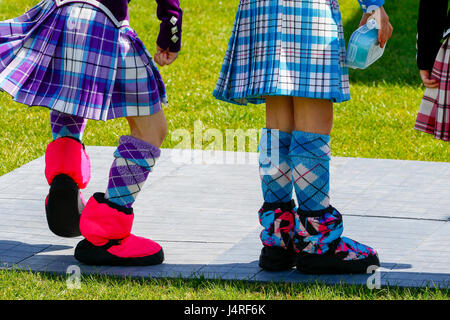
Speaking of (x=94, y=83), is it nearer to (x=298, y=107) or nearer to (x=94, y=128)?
(x=298, y=107)

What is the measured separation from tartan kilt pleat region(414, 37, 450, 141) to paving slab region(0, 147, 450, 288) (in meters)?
0.67

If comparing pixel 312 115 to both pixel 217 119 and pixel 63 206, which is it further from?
pixel 217 119

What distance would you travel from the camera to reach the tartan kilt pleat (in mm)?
3393

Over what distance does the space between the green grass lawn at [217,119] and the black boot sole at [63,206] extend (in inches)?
15.1

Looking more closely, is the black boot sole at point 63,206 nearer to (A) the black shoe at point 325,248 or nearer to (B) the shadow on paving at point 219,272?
(B) the shadow on paving at point 219,272

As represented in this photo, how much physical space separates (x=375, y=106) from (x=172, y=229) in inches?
143

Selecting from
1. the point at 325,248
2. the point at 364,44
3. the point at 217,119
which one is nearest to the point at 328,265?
the point at 325,248

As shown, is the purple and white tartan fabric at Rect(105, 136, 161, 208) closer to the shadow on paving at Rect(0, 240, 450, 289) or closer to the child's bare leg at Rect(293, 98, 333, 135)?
the shadow on paving at Rect(0, 240, 450, 289)

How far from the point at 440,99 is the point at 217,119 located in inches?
150

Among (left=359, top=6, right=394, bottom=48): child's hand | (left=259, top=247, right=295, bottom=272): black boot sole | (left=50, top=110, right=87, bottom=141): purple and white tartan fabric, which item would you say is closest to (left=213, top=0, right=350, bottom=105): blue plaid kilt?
(left=359, top=6, right=394, bottom=48): child's hand

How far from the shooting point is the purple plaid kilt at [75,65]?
139 inches

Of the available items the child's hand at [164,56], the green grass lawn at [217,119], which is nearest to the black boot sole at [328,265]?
the green grass lawn at [217,119]

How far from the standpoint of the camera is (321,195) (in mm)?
3578
